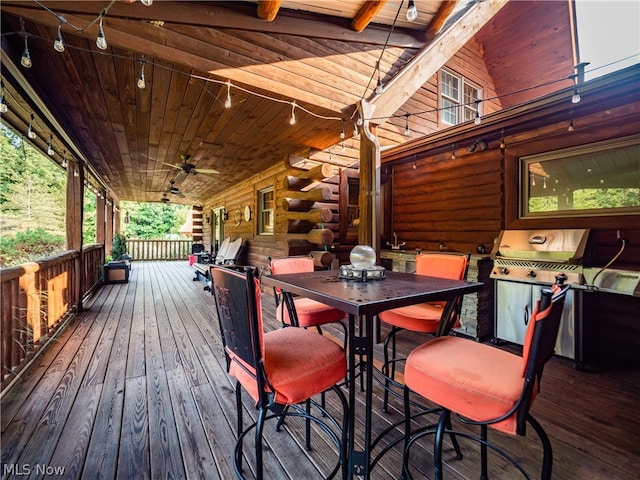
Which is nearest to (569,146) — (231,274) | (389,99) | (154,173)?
(389,99)

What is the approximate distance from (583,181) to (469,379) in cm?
325

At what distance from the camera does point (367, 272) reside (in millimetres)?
1846

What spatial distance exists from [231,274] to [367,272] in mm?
920

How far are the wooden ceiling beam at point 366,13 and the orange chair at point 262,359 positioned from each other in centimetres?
273

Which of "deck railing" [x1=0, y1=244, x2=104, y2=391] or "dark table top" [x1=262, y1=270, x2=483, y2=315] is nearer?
"dark table top" [x1=262, y1=270, x2=483, y2=315]

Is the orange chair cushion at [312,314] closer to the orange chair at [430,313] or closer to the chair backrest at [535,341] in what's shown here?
the orange chair at [430,313]

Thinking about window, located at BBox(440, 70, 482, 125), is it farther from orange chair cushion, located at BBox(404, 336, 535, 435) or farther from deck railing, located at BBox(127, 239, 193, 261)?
deck railing, located at BBox(127, 239, 193, 261)

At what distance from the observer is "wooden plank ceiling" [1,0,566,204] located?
7.13 feet

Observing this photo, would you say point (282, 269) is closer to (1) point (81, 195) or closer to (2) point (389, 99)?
(2) point (389, 99)

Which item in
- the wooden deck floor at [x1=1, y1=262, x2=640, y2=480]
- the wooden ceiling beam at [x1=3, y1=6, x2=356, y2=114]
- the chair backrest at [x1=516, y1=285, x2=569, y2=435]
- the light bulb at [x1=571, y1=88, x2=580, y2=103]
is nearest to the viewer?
the chair backrest at [x1=516, y1=285, x2=569, y2=435]

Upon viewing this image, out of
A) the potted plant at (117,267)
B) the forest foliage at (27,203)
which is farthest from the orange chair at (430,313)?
the potted plant at (117,267)

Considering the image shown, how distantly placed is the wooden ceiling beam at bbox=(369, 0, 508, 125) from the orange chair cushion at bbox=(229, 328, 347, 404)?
2.79 metres

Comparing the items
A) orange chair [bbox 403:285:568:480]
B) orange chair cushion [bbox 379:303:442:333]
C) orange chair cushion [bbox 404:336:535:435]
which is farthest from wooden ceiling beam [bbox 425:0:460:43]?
orange chair cushion [bbox 404:336:535:435]

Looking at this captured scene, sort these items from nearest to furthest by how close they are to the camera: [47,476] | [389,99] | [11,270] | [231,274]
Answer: [231,274], [47,476], [11,270], [389,99]
